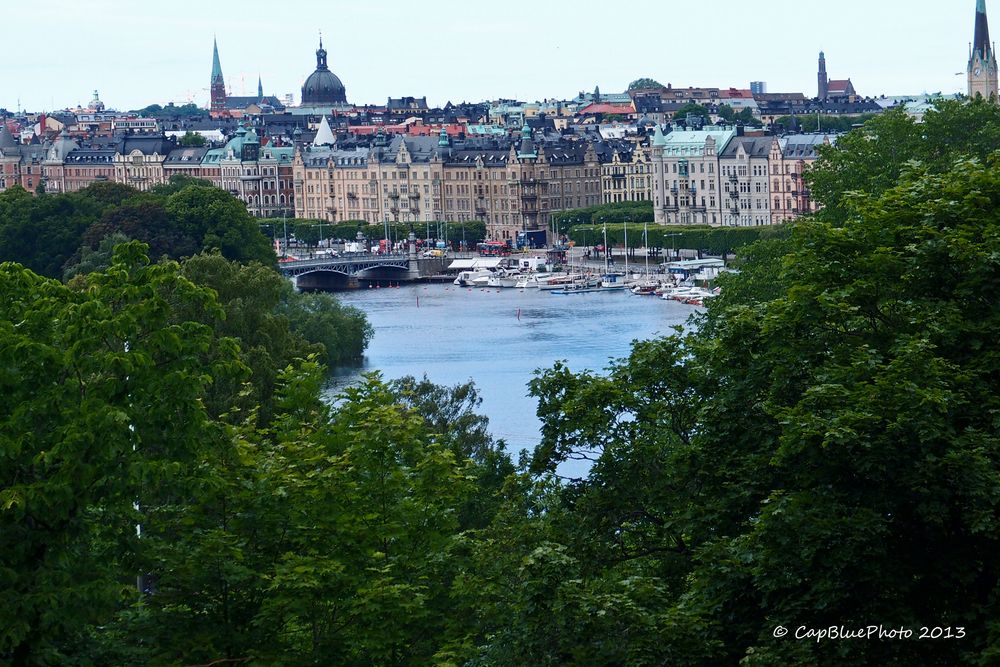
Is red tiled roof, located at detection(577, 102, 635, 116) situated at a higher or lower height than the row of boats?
higher

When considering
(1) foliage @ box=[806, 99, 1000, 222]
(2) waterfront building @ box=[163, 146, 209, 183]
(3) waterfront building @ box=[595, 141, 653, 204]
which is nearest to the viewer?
(1) foliage @ box=[806, 99, 1000, 222]

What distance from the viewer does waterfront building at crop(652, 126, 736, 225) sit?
107 meters

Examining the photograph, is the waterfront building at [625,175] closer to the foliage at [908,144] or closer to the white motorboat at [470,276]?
the white motorboat at [470,276]

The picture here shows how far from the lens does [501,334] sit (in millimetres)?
68500

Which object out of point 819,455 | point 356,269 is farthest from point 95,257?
point 819,455

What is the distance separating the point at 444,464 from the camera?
17.7 metres

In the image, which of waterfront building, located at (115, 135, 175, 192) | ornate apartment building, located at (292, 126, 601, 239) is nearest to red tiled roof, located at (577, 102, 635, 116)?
waterfront building, located at (115, 135, 175, 192)

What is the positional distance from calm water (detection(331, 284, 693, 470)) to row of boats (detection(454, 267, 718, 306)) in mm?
673

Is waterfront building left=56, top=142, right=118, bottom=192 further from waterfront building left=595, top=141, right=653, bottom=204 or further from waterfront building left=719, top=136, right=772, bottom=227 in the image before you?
waterfront building left=719, top=136, right=772, bottom=227

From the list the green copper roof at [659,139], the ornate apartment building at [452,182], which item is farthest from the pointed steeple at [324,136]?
the green copper roof at [659,139]

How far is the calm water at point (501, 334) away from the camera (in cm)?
5231

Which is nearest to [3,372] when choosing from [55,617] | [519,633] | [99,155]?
[55,617]

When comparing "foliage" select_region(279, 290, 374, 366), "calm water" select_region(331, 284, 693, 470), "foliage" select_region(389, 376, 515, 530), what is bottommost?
"calm water" select_region(331, 284, 693, 470)

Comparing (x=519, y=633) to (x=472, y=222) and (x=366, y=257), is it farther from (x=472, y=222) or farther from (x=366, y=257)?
(x=472, y=222)
